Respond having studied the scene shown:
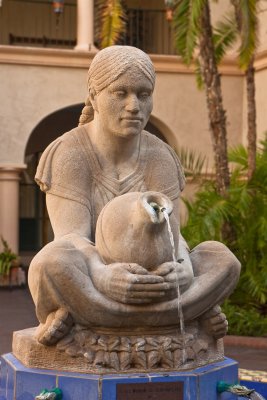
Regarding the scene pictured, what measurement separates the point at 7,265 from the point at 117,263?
1307cm

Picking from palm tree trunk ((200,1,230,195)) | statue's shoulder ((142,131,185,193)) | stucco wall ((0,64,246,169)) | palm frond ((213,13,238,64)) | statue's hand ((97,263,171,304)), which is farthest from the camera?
stucco wall ((0,64,246,169))

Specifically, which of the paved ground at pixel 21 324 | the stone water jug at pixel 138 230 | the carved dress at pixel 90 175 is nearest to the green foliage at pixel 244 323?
the paved ground at pixel 21 324

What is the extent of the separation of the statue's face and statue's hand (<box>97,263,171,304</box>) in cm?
89

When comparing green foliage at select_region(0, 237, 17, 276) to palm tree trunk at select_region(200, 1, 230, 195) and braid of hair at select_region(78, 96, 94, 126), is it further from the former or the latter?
braid of hair at select_region(78, 96, 94, 126)

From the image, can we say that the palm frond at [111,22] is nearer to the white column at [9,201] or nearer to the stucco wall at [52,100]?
the stucco wall at [52,100]

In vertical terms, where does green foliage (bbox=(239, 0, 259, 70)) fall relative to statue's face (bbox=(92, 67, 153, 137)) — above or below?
above

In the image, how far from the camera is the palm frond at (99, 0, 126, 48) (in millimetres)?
14242

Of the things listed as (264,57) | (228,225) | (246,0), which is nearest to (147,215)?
(228,225)

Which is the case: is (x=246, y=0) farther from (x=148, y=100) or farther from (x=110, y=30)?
(x=148, y=100)

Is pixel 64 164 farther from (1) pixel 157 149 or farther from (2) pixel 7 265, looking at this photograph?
(2) pixel 7 265

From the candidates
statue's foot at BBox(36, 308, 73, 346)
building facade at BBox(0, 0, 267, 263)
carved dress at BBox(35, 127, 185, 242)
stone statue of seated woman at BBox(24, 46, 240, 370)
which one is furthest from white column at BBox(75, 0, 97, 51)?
statue's foot at BBox(36, 308, 73, 346)

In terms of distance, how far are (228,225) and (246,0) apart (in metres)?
3.05

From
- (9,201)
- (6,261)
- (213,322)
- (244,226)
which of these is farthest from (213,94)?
(213,322)

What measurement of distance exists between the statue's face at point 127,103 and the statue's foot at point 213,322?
3.63 feet
